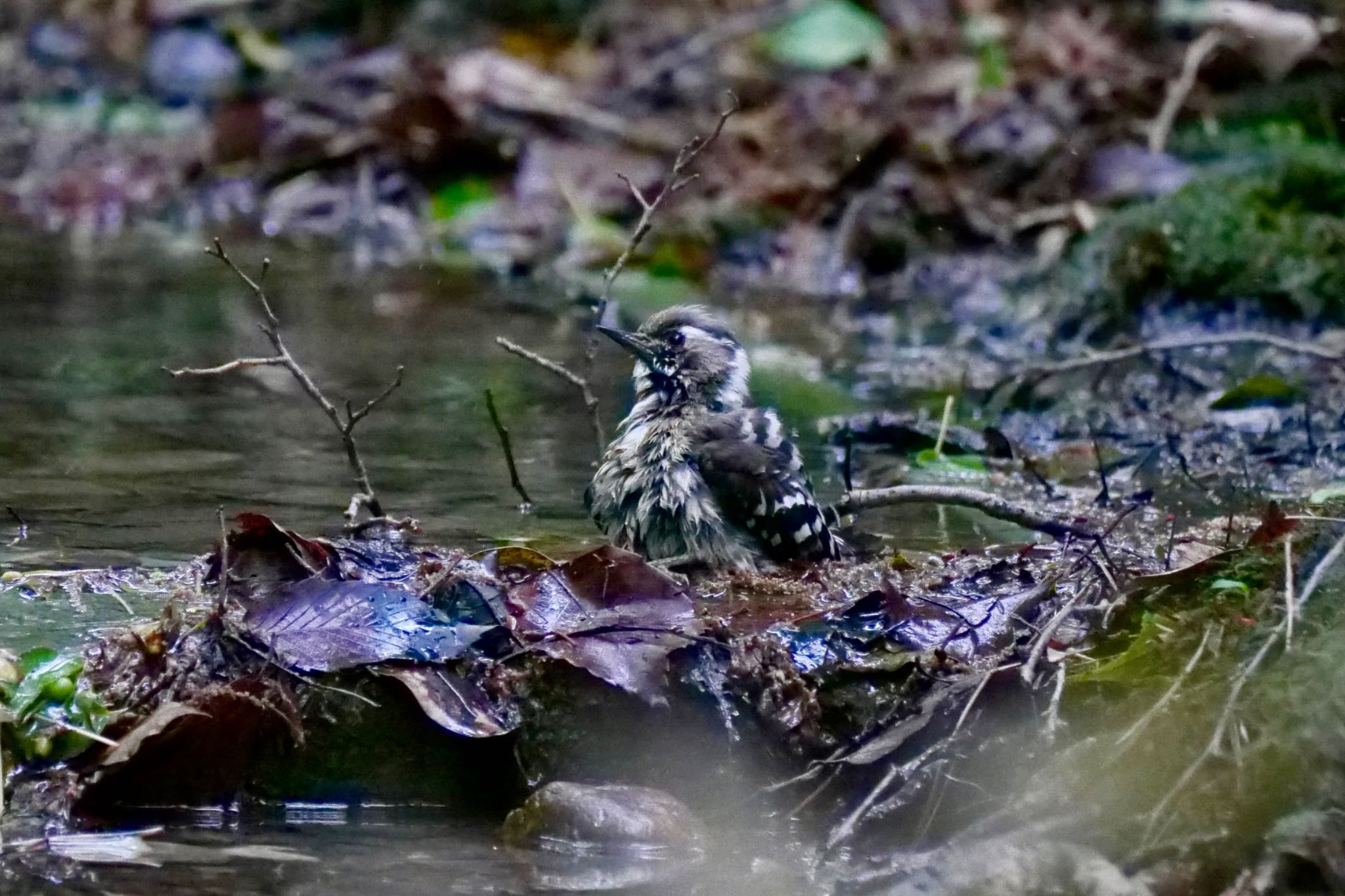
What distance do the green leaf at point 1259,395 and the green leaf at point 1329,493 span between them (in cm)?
147

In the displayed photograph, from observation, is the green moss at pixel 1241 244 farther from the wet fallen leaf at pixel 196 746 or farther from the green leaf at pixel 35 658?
the green leaf at pixel 35 658

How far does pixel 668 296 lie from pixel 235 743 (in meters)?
7.60

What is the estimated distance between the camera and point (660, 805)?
4098 mm

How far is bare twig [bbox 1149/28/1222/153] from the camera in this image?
40.3 feet

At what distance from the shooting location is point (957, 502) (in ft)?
18.4

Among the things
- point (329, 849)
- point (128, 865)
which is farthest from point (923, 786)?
point (128, 865)

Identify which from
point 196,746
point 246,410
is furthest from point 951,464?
point 196,746

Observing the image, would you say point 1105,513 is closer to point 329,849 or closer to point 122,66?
point 329,849

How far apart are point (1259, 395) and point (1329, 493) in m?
1.92

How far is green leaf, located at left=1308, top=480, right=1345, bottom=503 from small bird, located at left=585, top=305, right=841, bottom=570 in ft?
4.98

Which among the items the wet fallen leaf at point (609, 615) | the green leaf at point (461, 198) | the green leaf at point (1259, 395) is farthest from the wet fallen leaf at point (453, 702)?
the green leaf at point (461, 198)

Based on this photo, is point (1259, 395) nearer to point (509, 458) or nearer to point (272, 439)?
point (509, 458)

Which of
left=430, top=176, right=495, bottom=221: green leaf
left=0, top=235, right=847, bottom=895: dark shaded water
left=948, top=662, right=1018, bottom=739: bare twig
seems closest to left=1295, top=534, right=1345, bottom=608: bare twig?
left=948, top=662, right=1018, bottom=739: bare twig

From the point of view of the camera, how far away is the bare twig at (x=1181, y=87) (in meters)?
12.3
